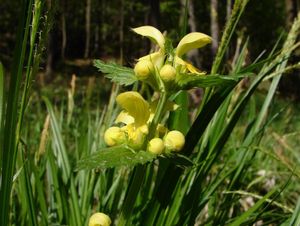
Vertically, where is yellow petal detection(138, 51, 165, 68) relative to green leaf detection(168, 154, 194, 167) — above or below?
above

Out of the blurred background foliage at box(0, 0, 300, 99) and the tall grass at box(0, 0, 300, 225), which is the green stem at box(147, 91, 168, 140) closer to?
the tall grass at box(0, 0, 300, 225)

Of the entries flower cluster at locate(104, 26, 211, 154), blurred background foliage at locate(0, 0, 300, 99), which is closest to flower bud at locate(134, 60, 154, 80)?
flower cluster at locate(104, 26, 211, 154)

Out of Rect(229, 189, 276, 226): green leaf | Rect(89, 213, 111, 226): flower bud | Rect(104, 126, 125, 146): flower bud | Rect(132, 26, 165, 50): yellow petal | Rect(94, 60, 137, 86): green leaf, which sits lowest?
Rect(229, 189, 276, 226): green leaf

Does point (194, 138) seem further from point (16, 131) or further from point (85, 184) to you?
point (85, 184)

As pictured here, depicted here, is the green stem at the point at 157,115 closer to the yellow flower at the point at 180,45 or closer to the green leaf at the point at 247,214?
the yellow flower at the point at 180,45

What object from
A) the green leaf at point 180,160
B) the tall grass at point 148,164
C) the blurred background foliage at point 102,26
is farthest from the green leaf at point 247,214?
the blurred background foliage at point 102,26

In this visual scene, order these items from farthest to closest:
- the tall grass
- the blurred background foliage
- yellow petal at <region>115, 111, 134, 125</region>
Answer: the blurred background foliage, yellow petal at <region>115, 111, 134, 125</region>, the tall grass

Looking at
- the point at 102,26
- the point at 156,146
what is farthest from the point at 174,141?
the point at 102,26
